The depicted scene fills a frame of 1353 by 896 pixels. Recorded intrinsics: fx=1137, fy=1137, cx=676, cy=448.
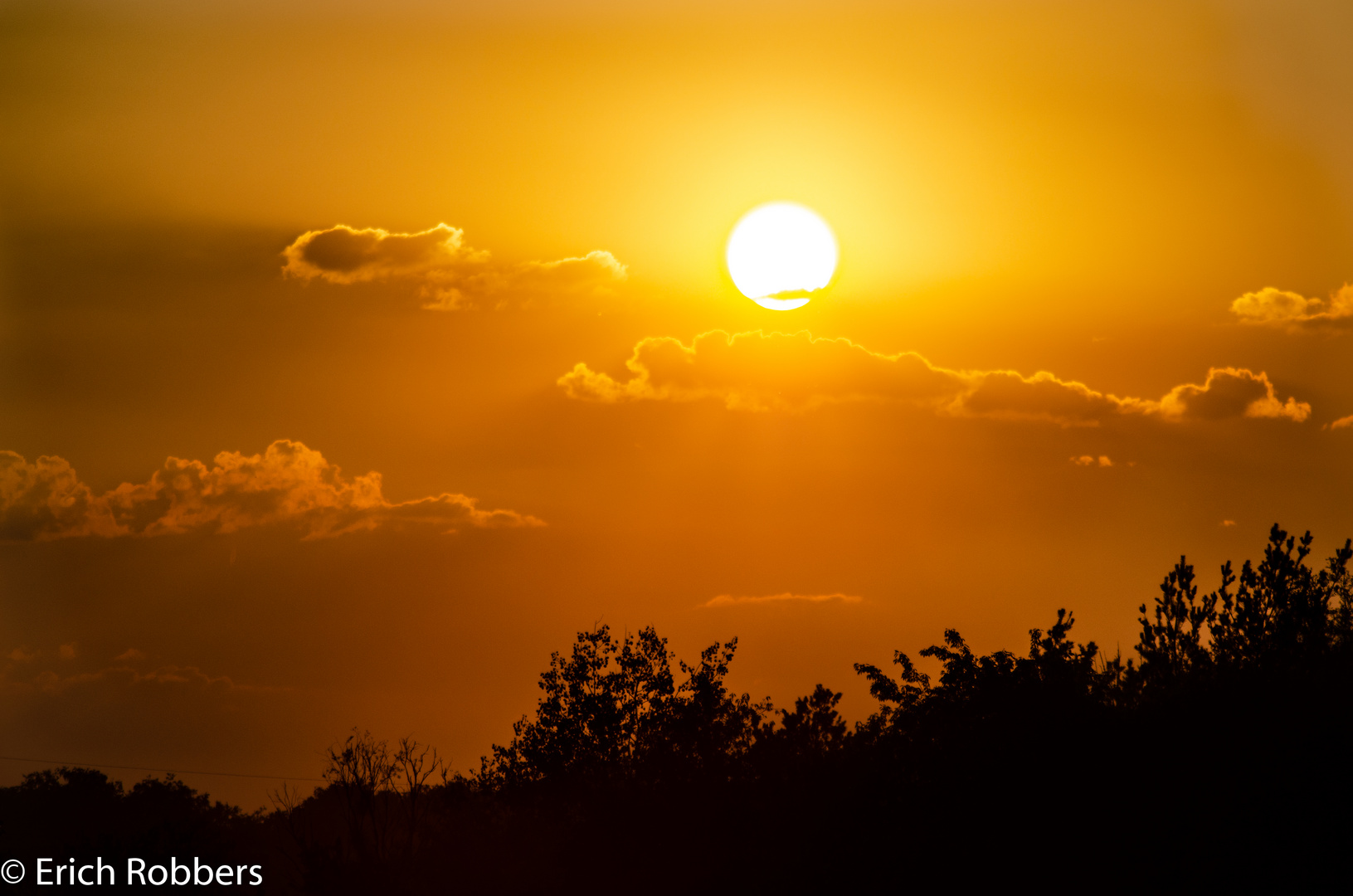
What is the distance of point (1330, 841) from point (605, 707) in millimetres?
39828

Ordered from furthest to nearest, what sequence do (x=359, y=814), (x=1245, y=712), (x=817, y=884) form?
(x=359, y=814), (x=817, y=884), (x=1245, y=712)

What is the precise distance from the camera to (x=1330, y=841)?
979 inches

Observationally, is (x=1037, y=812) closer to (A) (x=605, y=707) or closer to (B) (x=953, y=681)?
(B) (x=953, y=681)

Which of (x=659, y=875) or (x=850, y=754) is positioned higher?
(x=850, y=754)

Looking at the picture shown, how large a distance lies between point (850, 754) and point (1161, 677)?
13.5 metres

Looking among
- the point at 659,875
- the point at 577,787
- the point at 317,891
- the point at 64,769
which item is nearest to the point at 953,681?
the point at 659,875

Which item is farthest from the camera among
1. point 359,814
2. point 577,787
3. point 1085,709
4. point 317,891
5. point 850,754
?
point 359,814

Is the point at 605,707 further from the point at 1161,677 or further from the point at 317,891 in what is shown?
the point at 1161,677

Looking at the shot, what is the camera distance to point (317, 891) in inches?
2564

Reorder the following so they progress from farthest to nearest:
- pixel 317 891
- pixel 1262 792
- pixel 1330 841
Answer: pixel 317 891, pixel 1262 792, pixel 1330 841

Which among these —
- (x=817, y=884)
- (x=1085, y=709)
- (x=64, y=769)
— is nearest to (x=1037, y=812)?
(x=1085, y=709)

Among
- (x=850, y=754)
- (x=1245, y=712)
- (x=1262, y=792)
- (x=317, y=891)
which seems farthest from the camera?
(x=317, y=891)

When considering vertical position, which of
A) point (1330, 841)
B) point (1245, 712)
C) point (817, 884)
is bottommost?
point (817, 884)

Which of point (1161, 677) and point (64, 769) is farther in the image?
point (64, 769)
